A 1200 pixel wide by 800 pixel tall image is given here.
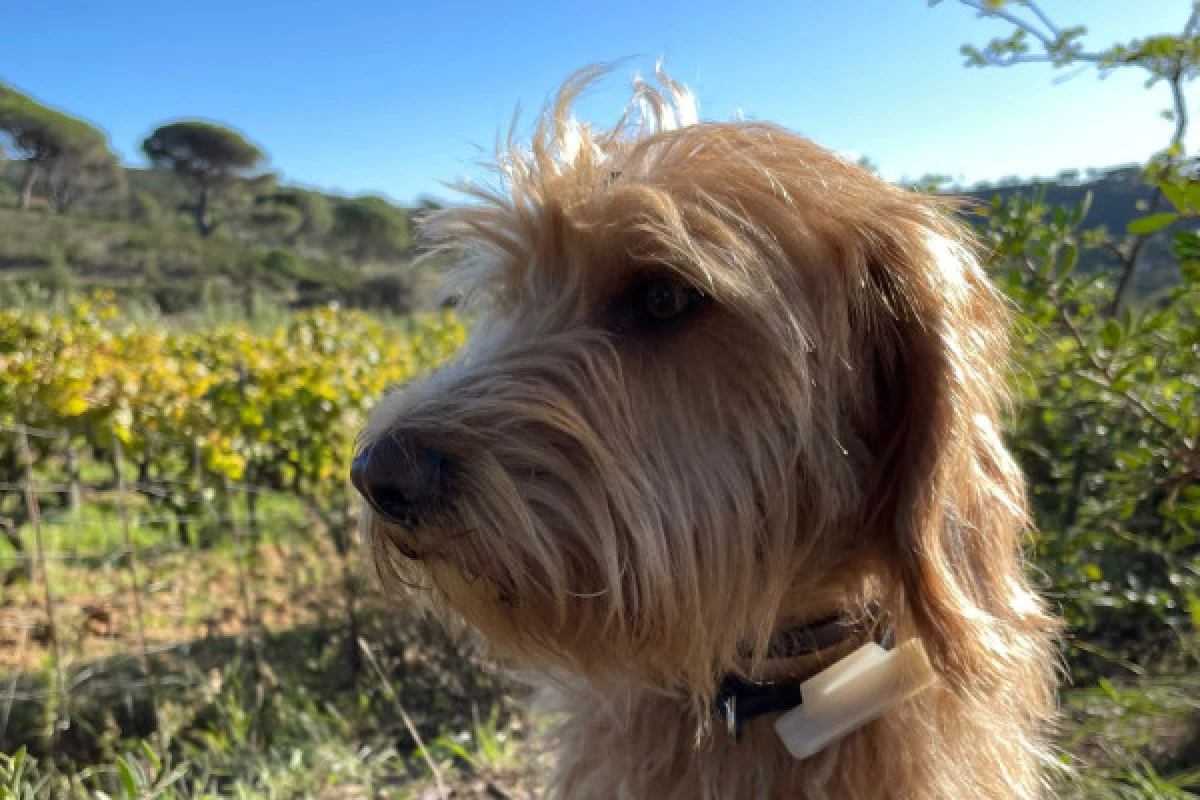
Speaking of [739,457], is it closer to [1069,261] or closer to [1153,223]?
[1153,223]

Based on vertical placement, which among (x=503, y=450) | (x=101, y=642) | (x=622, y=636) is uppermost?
(x=503, y=450)

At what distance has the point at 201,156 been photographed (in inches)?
1531

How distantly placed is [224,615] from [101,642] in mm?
646

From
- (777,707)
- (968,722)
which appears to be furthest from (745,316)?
(968,722)

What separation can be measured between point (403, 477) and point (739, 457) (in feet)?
2.17

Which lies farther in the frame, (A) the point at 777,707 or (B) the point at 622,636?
(A) the point at 777,707

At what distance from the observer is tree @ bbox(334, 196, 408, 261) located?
3666 cm

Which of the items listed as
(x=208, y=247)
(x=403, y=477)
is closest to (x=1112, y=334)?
(x=403, y=477)

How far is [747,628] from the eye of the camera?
1.74 metres

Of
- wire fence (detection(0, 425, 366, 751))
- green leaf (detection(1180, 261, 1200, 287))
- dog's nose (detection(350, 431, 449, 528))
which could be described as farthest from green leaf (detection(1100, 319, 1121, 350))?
wire fence (detection(0, 425, 366, 751))

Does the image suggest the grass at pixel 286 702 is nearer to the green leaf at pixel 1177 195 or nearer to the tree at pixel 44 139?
the green leaf at pixel 1177 195

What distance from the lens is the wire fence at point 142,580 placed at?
3.69 m

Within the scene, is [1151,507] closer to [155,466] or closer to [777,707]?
[777,707]

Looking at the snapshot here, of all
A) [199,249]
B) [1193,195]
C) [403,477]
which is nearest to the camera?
[403,477]
